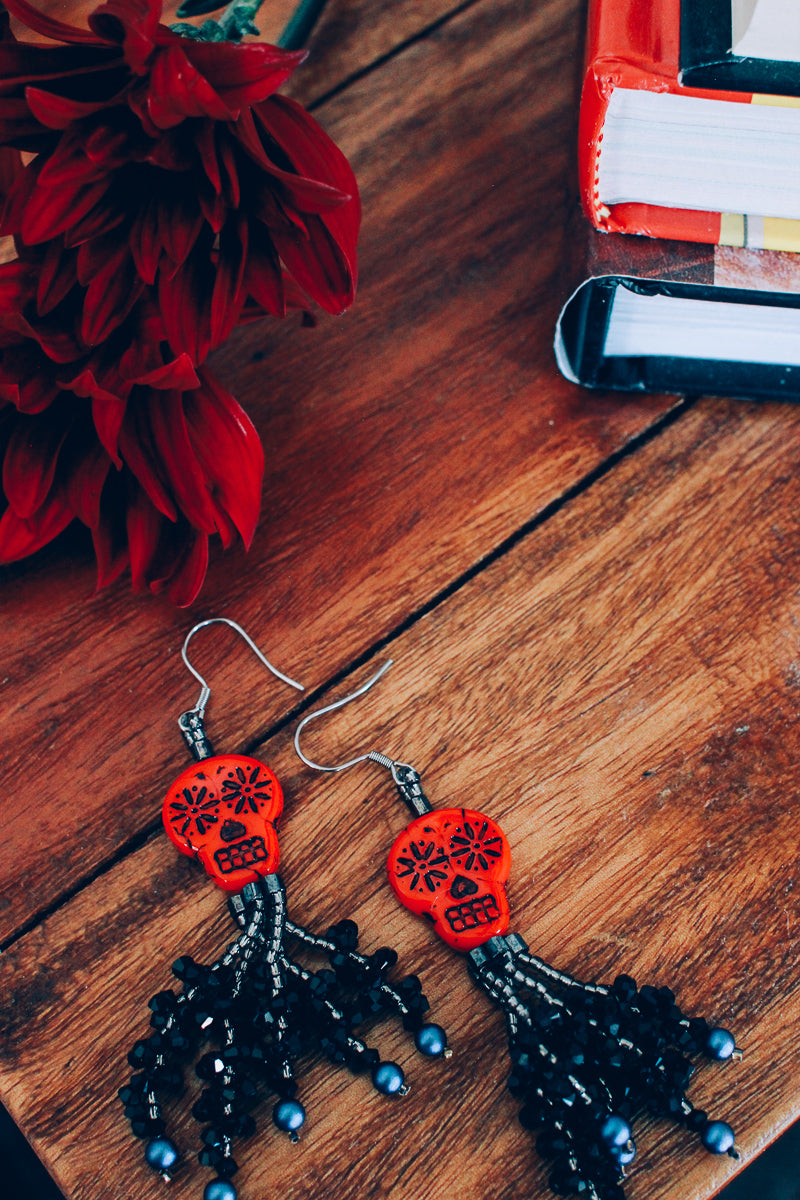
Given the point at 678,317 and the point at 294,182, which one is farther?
the point at 678,317

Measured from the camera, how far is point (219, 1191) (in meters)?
0.43

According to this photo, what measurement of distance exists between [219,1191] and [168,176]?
0.45 meters

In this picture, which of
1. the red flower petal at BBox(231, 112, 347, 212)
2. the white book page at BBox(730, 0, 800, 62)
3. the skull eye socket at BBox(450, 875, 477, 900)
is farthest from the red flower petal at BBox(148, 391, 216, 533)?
the white book page at BBox(730, 0, 800, 62)

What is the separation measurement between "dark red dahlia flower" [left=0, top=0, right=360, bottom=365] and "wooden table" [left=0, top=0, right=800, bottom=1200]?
175 mm

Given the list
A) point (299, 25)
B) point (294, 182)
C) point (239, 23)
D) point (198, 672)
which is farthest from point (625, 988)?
point (299, 25)

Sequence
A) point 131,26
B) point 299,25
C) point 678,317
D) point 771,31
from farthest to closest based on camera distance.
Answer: point 299,25 < point 678,317 < point 771,31 < point 131,26

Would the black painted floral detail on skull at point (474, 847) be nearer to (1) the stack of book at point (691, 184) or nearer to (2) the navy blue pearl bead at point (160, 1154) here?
(2) the navy blue pearl bead at point (160, 1154)

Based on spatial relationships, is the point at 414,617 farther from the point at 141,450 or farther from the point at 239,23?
the point at 239,23

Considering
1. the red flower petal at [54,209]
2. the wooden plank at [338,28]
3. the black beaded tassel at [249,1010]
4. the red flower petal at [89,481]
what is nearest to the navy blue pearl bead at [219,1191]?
the black beaded tassel at [249,1010]

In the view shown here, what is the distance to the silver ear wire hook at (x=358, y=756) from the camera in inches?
20.5

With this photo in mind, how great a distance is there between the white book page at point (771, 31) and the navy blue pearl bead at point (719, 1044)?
0.46 m

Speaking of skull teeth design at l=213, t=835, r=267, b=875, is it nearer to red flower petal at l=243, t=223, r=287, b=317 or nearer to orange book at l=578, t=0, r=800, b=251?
red flower petal at l=243, t=223, r=287, b=317

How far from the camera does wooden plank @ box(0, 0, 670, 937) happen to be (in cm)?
53

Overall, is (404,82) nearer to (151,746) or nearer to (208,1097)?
(151,746)
